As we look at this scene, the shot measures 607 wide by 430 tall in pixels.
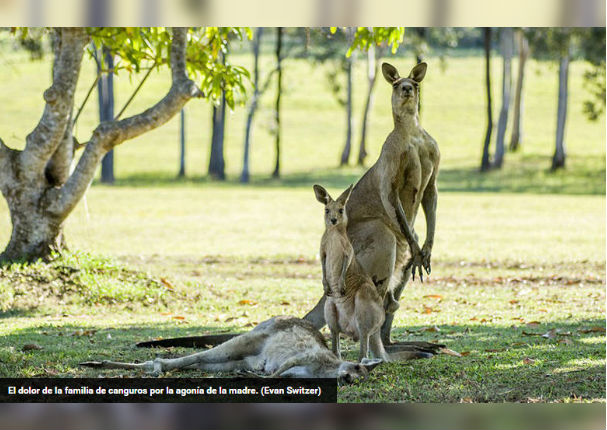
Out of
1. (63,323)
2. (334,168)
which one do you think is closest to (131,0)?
(63,323)

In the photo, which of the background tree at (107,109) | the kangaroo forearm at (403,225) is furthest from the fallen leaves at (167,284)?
the background tree at (107,109)

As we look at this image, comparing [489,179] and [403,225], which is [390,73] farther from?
[489,179]

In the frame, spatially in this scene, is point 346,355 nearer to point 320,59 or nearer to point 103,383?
point 103,383

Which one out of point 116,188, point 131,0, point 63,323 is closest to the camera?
point 131,0

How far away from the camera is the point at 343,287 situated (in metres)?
6.75

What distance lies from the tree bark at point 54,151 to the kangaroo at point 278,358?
498cm

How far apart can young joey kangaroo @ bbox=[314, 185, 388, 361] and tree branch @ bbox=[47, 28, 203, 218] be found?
5204 millimetres

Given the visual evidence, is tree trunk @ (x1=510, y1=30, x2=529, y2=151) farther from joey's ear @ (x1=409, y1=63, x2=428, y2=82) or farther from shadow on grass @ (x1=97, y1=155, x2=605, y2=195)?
joey's ear @ (x1=409, y1=63, x2=428, y2=82)

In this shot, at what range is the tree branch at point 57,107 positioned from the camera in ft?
37.7

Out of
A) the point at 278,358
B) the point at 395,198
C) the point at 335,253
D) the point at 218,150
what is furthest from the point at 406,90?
the point at 218,150

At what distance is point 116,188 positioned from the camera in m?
34.5

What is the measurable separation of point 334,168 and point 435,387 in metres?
38.5

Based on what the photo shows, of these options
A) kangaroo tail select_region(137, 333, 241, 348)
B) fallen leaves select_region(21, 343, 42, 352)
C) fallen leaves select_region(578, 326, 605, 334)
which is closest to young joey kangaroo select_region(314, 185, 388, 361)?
kangaroo tail select_region(137, 333, 241, 348)

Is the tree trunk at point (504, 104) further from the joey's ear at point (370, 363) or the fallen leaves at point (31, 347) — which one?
the joey's ear at point (370, 363)
